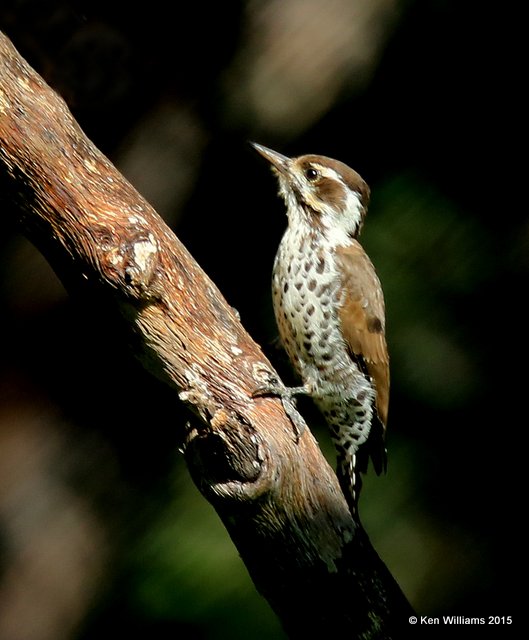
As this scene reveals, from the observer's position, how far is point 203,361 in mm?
2598

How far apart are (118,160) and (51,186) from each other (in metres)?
1.86

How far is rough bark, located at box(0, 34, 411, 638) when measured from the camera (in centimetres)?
250

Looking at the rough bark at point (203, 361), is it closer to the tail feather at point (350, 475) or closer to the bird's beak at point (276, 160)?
the tail feather at point (350, 475)

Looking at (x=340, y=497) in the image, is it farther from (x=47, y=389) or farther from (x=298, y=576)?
(x=47, y=389)

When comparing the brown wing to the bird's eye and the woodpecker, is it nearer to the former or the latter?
the woodpecker

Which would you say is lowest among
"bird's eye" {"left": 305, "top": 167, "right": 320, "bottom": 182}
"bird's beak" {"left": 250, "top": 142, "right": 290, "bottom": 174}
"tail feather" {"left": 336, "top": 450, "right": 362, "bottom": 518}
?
"tail feather" {"left": 336, "top": 450, "right": 362, "bottom": 518}

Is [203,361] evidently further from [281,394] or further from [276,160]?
[276,160]

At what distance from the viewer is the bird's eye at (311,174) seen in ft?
11.9

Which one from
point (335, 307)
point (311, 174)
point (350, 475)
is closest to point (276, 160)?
point (311, 174)

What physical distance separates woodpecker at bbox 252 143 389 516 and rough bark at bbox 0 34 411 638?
0.77 meters

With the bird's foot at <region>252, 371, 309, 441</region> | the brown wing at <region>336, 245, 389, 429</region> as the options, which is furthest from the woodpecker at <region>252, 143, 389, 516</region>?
the bird's foot at <region>252, 371, 309, 441</region>

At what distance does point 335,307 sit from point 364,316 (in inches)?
4.4

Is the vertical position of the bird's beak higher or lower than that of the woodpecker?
higher

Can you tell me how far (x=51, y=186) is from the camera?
253 cm
